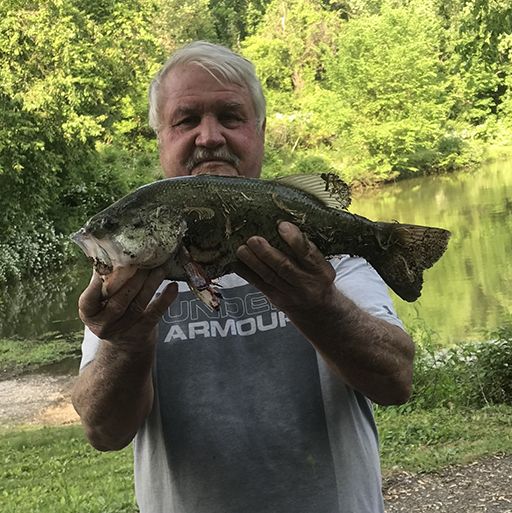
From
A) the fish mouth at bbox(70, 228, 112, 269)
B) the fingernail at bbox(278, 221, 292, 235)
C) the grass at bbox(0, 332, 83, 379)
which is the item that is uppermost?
the fingernail at bbox(278, 221, 292, 235)

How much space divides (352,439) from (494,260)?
18509mm

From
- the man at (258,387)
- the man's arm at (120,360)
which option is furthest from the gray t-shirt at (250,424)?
the man's arm at (120,360)

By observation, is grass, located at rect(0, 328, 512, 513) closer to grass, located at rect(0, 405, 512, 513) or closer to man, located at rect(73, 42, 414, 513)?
grass, located at rect(0, 405, 512, 513)

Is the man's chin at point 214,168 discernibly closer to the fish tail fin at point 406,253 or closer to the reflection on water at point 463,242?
the fish tail fin at point 406,253

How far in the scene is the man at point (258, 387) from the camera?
2082 mm


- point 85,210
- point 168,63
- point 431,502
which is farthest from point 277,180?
point 85,210

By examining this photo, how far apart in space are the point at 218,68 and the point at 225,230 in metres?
0.78

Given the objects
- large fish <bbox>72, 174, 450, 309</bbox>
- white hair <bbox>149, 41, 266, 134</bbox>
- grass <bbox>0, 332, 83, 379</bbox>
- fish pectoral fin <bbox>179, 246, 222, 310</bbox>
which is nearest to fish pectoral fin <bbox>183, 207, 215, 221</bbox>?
large fish <bbox>72, 174, 450, 309</bbox>

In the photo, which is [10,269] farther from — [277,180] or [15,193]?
[277,180]

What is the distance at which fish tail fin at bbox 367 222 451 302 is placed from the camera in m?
2.27

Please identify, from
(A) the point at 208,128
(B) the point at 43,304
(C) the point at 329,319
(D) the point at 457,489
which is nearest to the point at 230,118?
(A) the point at 208,128

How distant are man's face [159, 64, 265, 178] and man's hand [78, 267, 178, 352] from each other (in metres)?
0.67

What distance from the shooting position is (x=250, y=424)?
2.21 metres

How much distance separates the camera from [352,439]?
2.24 metres
